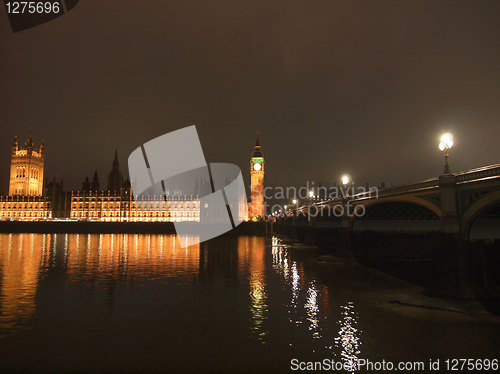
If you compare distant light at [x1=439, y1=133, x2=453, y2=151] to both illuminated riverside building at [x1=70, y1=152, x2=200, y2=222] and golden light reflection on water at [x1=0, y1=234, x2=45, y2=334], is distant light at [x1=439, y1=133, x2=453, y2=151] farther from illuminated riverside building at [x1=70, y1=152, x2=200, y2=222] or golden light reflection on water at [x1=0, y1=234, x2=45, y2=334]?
illuminated riverside building at [x1=70, y1=152, x2=200, y2=222]

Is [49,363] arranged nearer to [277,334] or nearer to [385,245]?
[277,334]

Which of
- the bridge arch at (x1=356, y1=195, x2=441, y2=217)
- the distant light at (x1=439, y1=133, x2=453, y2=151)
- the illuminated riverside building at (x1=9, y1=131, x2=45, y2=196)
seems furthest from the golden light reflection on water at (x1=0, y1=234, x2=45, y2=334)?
the illuminated riverside building at (x1=9, y1=131, x2=45, y2=196)

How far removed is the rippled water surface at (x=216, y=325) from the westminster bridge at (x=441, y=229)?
8.11ft

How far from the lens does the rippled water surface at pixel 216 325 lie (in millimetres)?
12414

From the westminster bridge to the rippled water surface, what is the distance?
247 centimetres

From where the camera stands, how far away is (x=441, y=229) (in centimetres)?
2266

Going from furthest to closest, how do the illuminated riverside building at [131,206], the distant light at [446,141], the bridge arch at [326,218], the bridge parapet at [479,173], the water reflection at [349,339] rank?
the illuminated riverside building at [131,206] → the bridge arch at [326,218] → the distant light at [446,141] → the bridge parapet at [479,173] → the water reflection at [349,339]

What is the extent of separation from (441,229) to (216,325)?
569 inches

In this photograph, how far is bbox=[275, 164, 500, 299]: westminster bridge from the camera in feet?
61.6

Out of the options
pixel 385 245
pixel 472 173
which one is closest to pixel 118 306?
pixel 472 173

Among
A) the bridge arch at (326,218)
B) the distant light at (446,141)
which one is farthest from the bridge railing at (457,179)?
the bridge arch at (326,218)

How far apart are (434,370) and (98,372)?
32.5ft

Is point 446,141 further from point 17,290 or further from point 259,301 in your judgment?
point 17,290

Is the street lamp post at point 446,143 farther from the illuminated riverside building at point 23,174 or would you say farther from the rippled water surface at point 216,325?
the illuminated riverside building at point 23,174
